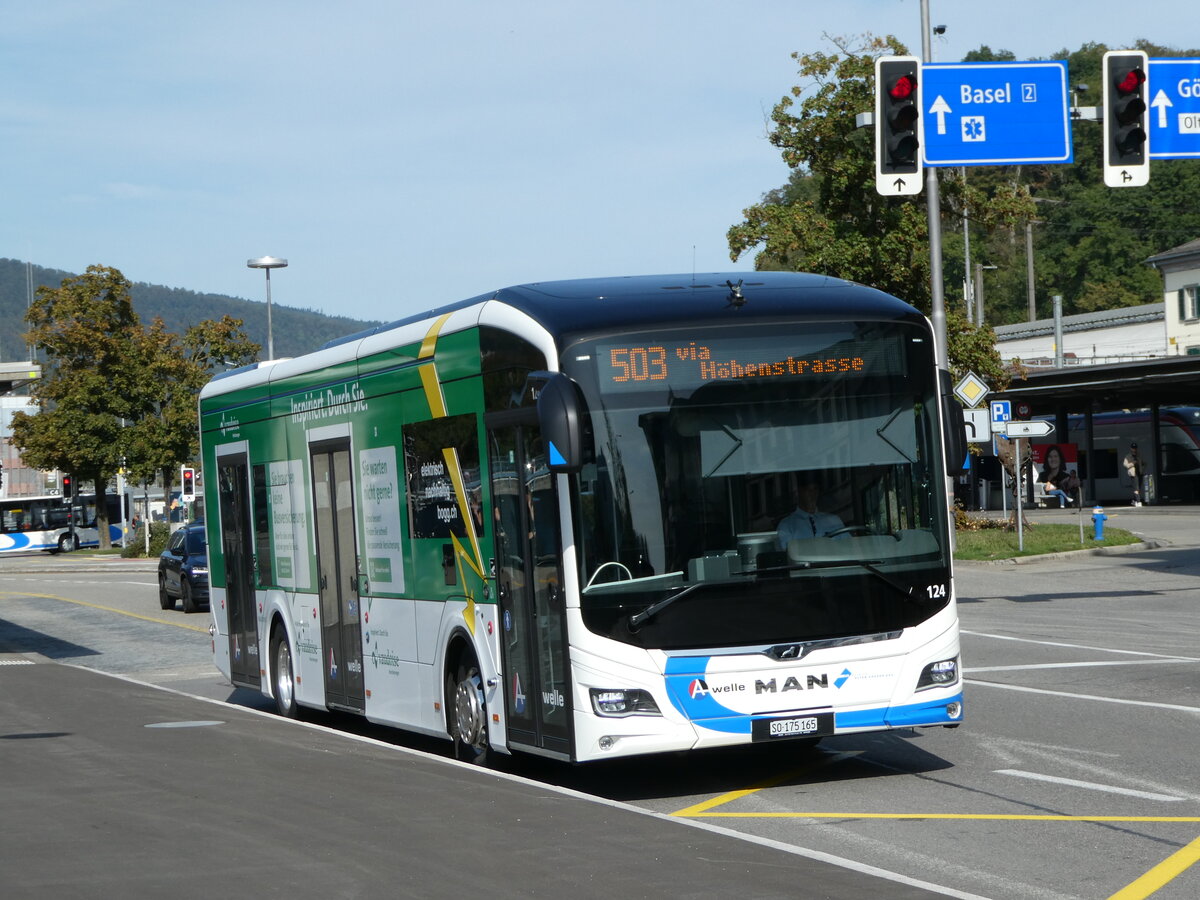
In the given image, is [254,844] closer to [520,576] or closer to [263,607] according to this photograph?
[520,576]

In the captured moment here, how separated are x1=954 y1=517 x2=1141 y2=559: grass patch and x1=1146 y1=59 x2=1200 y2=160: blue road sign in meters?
14.6

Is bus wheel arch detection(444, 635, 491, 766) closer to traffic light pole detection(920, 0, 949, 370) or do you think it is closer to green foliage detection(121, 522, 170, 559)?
traffic light pole detection(920, 0, 949, 370)

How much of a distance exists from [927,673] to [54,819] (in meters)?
4.90

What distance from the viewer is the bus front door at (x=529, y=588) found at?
952 centimetres

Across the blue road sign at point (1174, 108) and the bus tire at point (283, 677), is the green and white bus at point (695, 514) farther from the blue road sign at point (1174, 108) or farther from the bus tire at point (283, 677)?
the blue road sign at point (1174, 108)

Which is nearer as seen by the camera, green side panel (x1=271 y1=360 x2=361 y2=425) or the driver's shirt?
the driver's shirt

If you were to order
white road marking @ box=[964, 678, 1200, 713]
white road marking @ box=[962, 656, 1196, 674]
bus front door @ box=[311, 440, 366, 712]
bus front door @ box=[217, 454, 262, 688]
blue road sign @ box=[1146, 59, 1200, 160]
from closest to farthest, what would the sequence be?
white road marking @ box=[964, 678, 1200, 713], bus front door @ box=[311, 440, 366, 712], white road marking @ box=[962, 656, 1196, 674], bus front door @ box=[217, 454, 262, 688], blue road sign @ box=[1146, 59, 1200, 160]

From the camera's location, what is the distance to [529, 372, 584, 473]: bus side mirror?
8.88 m

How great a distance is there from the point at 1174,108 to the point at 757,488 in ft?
42.3

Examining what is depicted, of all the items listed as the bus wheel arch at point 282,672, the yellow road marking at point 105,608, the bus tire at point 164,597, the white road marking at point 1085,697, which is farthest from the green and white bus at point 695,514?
the bus tire at point 164,597

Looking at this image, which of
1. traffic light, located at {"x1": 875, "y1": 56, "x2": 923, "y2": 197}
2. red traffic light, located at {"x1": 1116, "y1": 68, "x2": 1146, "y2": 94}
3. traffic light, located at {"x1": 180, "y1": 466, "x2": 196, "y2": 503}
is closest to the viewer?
traffic light, located at {"x1": 875, "y1": 56, "x2": 923, "y2": 197}

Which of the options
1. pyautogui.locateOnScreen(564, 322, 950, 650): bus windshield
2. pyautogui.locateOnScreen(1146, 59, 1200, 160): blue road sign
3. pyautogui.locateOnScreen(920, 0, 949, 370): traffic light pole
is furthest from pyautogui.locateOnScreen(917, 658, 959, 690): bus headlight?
pyautogui.locateOnScreen(920, 0, 949, 370): traffic light pole

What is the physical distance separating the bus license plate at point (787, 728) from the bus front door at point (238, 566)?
24.9 ft

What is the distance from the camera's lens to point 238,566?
16297 mm
